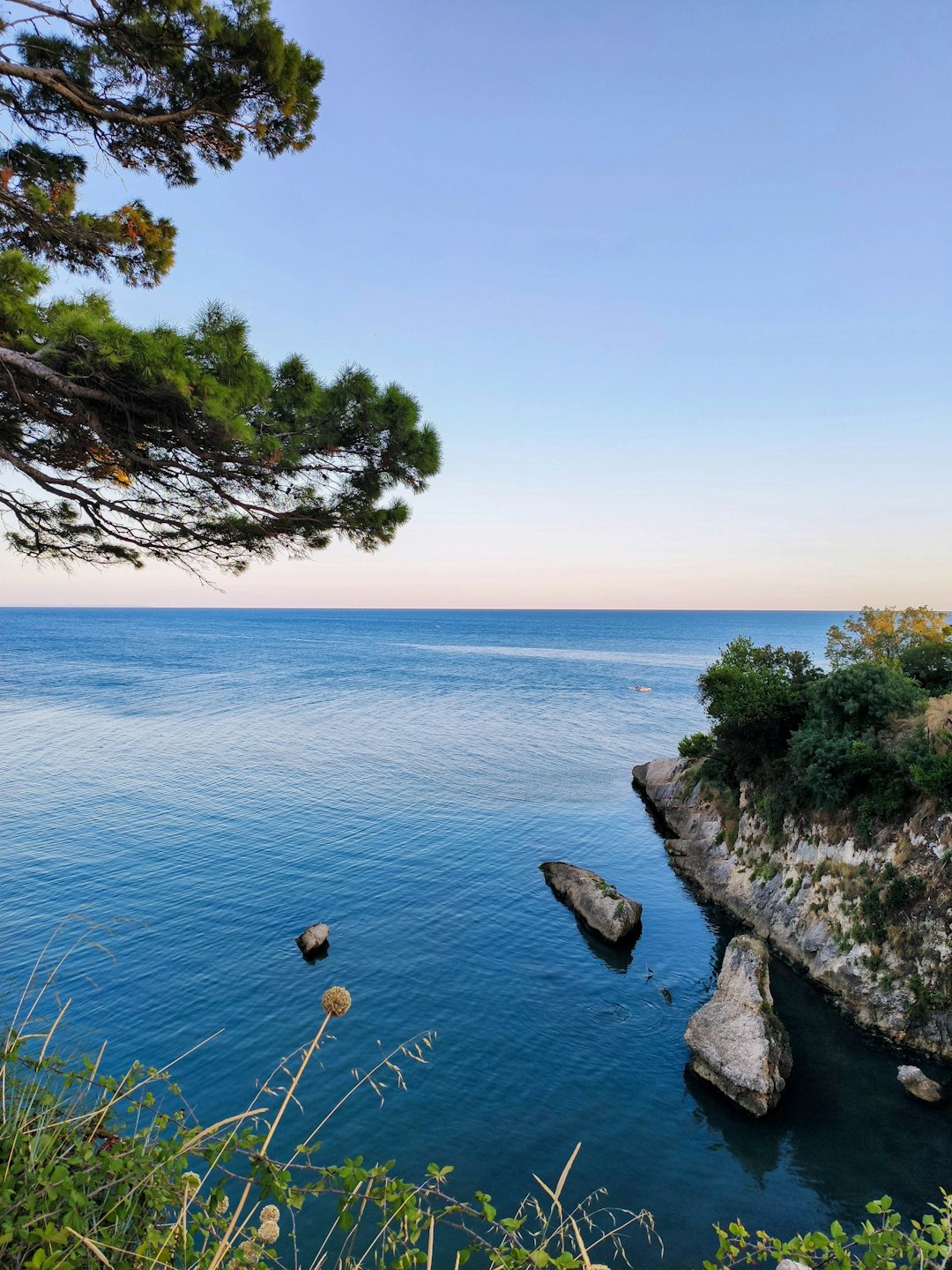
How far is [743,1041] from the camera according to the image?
16266 millimetres

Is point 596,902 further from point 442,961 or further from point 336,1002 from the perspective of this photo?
point 336,1002

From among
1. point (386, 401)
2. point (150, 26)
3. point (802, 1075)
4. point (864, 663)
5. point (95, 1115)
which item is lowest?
point (802, 1075)

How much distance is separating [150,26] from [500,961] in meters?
23.4

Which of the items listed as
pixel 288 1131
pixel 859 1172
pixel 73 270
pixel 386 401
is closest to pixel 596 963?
pixel 859 1172

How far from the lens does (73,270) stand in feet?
35.0

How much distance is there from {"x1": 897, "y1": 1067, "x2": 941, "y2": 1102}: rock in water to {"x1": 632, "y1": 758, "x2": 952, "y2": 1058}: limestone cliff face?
1606mm

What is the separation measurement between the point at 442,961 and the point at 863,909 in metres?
13.2

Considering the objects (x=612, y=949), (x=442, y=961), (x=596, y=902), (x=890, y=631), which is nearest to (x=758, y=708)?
(x=596, y=902)

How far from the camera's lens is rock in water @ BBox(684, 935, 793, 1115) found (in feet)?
50.9

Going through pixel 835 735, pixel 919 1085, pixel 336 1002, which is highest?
pixel 336 1002

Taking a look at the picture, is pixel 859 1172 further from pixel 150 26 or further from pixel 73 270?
pixel 150 26

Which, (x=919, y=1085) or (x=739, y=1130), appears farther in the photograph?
(x=919, y=1085)

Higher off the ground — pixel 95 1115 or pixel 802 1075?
pixel 95 1115

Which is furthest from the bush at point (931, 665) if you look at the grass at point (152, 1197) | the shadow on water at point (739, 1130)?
the grass at point (152, 1197)
